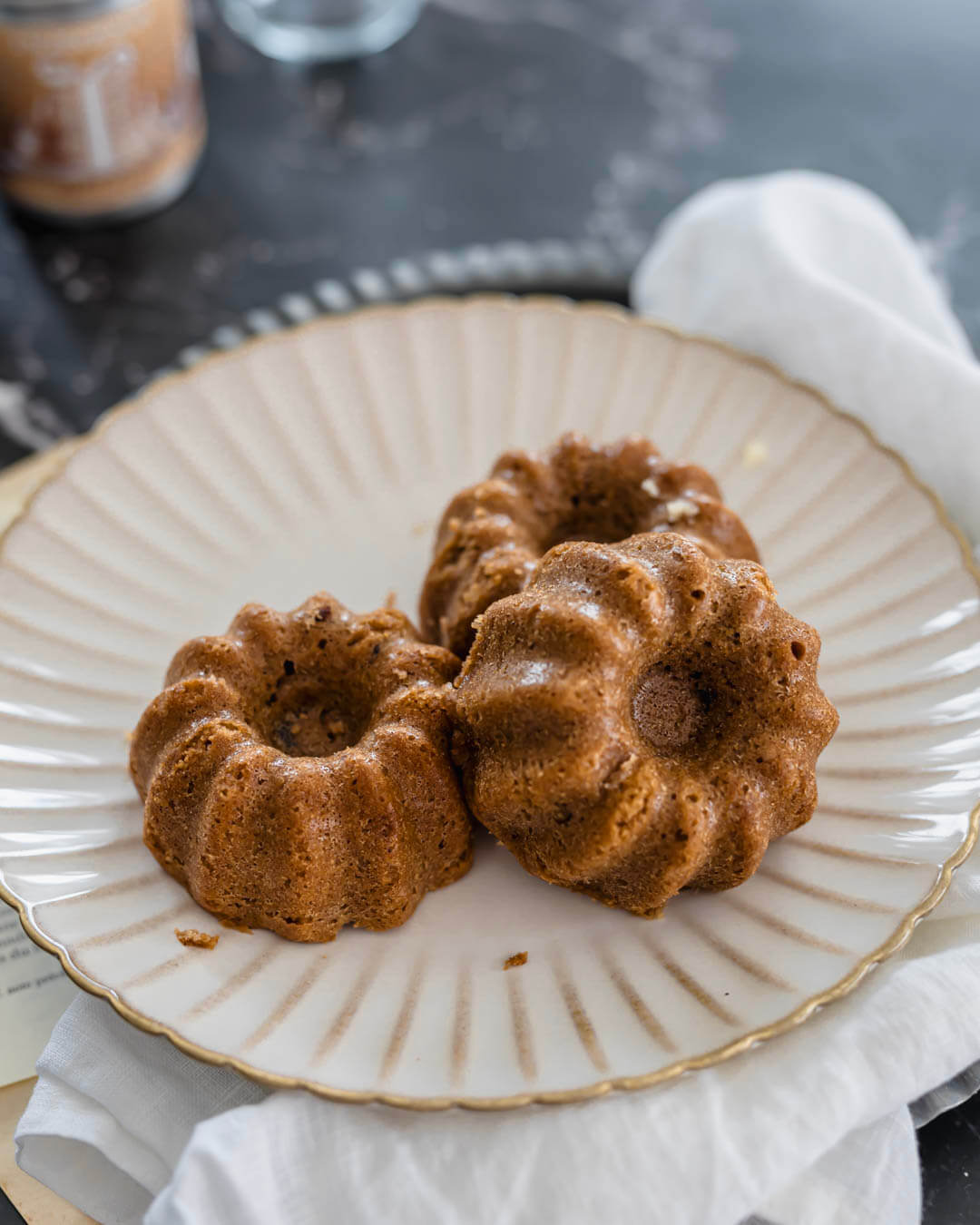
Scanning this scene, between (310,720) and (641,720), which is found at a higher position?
(641,720)

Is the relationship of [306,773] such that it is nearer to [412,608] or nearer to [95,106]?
[412,608]

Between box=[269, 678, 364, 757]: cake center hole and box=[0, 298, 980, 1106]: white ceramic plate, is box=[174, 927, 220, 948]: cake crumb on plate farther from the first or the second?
box=[269, 678, 364, 757]: cake center hole

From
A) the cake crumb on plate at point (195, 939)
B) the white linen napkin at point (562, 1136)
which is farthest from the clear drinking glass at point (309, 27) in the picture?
the white linen napkin at point (562, 1136)

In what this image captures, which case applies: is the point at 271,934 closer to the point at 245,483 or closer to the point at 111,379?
the point at 245,483

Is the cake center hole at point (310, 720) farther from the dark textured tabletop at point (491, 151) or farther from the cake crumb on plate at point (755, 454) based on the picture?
the dark textured tabletop at point (491, 151)

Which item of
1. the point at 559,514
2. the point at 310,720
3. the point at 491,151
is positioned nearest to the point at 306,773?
the point at 310,720

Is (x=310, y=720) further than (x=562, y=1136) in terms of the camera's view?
Yes
